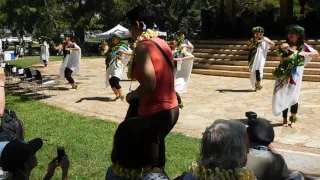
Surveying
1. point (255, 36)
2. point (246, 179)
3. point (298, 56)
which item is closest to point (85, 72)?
point (255, 36)

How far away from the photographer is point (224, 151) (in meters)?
2.41

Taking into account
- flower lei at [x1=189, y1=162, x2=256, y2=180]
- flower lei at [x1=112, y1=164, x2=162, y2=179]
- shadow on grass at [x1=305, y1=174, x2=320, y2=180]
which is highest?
flower lei at [x1=189, y1=162, x2=256, y2=180]

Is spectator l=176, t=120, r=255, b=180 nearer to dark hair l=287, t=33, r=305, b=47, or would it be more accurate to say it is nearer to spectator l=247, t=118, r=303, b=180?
spectator l=247, t=118, r=303, b=180

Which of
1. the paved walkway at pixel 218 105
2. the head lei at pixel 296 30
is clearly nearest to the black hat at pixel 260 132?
the paved walkway at pixel 218 105

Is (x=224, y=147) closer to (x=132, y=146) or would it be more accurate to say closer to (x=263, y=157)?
(x=132, y=146)

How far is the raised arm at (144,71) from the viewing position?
3596mm

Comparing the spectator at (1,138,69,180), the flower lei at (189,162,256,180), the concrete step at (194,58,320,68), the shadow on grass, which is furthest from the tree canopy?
the flower lei at (189,162,256,180)

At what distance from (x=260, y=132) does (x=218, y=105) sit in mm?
6780

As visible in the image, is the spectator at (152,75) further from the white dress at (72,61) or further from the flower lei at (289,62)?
the white dress at (72,61)

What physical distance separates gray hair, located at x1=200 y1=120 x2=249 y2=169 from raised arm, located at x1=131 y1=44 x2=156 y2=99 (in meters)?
1.20

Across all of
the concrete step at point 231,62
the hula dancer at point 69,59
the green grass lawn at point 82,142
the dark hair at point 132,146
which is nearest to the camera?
the dark hair at point 132,146

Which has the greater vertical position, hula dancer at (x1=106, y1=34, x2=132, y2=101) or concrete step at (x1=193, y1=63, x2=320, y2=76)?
hula dancer at (x1=106, y1=34, x2=132, y2=101)

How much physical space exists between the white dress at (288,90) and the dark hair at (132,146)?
5130mm

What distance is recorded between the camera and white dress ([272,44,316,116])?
7254 millimetres
